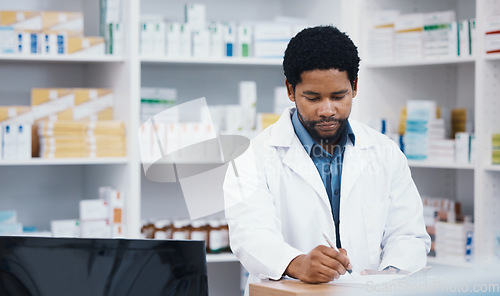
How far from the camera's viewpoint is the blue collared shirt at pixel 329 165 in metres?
1.69

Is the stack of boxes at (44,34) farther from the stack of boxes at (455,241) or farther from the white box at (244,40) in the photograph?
the stack of boxes at (455,241)

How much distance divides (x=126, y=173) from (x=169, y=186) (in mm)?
642

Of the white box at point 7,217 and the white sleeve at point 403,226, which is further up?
the white sleeve at point 403,226

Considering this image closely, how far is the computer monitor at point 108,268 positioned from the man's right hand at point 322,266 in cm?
30

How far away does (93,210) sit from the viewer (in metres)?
2.96

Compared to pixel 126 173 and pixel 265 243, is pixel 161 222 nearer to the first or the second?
pixel 126 173

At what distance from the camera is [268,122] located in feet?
10.4

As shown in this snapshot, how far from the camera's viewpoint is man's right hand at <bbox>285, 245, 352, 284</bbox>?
122 centimetres

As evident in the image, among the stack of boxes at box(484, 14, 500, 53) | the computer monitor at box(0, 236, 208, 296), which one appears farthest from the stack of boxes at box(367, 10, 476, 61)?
the computer monitor at box(0, 236, 208, 296)

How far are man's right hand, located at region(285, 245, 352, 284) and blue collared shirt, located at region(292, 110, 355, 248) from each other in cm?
39

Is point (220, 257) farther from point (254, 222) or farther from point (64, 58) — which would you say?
point (254, 222)

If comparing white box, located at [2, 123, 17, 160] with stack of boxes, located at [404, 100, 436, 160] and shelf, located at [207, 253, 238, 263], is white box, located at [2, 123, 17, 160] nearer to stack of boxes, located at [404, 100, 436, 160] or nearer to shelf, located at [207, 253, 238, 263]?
shelf, located at [207, 253, 238, 263]

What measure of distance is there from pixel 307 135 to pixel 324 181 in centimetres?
13

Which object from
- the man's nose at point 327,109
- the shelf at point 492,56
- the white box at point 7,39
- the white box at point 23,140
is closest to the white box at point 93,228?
the white box at point 23,140
